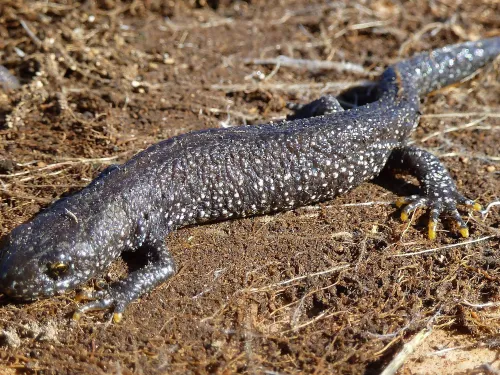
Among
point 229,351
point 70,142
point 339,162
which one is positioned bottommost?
point 229,351

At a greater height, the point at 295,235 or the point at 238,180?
the point at 238,180

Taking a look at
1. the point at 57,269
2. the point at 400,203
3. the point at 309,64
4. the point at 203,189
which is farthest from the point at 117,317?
the point at 309,64

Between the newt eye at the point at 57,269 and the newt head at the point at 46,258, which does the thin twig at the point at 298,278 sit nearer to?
the newt head at the point at 46,258

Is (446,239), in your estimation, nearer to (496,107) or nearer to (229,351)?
(229,351)

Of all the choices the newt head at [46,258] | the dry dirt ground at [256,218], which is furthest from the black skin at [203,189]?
the dry dirt ground at [256,218]

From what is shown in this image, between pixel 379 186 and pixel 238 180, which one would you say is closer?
pixel 238 180

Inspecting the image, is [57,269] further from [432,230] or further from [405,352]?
[432,230]

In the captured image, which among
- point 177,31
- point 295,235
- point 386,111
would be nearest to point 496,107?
point 386,111
